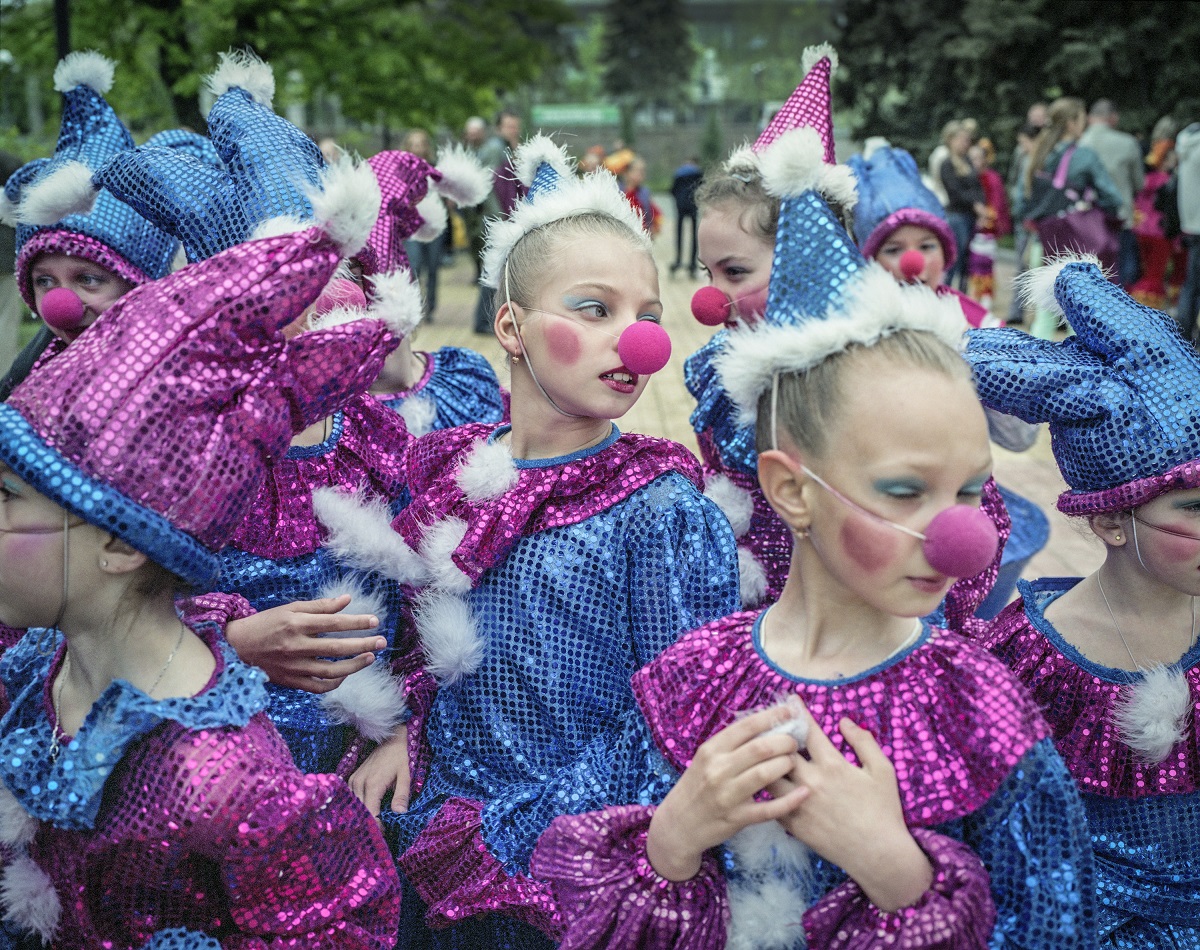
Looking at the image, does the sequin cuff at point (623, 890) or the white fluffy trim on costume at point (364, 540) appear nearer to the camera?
the sequin cuff at point (623, 890)

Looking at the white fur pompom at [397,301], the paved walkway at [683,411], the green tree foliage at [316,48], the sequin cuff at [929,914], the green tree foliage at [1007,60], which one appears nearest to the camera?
the sequin cuff at [929,914]

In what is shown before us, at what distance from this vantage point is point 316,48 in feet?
28.8

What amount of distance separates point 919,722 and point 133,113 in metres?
10.8

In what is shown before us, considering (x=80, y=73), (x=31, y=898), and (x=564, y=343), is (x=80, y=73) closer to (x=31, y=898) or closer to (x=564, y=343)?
(x=564, y=343)

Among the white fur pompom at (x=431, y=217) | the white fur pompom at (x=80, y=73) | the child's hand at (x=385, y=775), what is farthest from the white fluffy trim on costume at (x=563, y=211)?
the white fur pompom at (x=80, y=73)

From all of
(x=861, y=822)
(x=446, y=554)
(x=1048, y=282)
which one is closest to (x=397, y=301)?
(x=446, y=554)

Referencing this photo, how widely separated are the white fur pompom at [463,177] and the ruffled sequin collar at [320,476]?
821mm

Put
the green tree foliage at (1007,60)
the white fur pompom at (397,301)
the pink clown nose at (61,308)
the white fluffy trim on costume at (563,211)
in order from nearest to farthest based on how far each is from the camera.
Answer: the white fluffy trim on costume at (563,211)
the white fur pompom at (397,301)
the pink clown nose at (61,308)
the green tree foliage at (1007,60)

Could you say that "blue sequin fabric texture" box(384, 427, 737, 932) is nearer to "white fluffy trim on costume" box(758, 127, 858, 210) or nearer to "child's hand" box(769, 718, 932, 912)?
"child's hand" box(769, 718, 932, 912)

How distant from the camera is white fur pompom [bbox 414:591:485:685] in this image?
2.29m

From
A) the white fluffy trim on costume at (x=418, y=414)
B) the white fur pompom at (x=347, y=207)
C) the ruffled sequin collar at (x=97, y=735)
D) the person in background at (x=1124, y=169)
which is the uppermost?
the white fur pompom at (x=347, y=207)

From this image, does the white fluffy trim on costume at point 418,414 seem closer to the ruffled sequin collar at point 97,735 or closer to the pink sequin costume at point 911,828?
the ruffled sequin collar at point 97,735

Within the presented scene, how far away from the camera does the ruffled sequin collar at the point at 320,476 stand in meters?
2.52

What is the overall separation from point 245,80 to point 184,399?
5.06ft
